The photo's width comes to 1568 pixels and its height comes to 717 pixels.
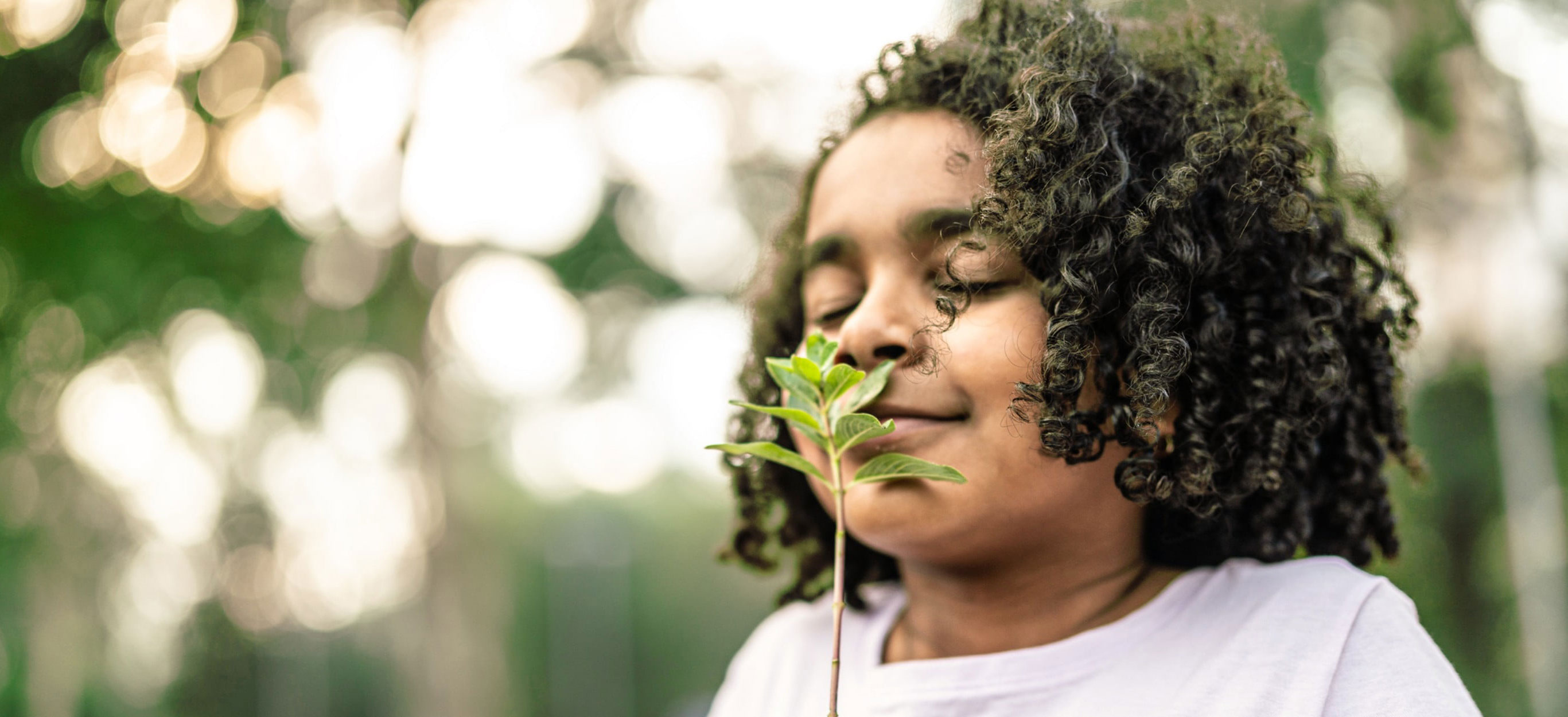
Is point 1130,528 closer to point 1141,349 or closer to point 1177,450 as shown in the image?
point 1177,450

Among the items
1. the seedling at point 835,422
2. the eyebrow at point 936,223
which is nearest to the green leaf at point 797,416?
the seedling at point 835,422

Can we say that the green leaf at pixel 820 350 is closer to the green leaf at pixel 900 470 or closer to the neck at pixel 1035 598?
the green leaf at pixel 900 470

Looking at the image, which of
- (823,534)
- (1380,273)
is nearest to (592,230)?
(823,534)

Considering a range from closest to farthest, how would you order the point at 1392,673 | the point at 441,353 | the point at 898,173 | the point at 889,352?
1. the point at 1392,673
2. the point at 889,352
3. the point at 898,173
4. the point at 441,353

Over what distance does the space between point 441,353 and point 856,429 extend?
6.41 m

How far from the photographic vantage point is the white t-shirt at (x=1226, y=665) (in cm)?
107

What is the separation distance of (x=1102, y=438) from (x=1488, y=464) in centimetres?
369

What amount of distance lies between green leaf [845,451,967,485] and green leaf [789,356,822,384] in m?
0.05

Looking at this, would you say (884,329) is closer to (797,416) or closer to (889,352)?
(889,352)

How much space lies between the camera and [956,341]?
1147mm

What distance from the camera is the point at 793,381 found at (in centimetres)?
97

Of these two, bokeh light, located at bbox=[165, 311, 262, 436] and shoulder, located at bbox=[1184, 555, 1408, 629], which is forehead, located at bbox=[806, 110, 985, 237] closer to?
shoulder, located at bbox=[1184, 555, 1408, 629]

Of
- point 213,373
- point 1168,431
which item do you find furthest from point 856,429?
point 213,373

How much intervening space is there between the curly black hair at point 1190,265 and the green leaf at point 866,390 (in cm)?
15
